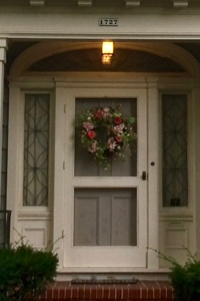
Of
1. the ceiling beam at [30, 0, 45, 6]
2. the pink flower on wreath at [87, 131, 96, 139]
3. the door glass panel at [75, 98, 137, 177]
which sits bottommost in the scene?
the door glass panel at [75, 98, 137, 177]

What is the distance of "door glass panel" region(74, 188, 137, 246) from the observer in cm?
641

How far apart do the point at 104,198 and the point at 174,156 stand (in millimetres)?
917

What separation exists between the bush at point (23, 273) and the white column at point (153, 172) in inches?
56.9

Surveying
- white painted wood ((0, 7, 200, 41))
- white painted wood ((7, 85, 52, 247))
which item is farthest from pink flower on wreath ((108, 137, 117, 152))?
white painted wood ((0, 7, 200, 41))

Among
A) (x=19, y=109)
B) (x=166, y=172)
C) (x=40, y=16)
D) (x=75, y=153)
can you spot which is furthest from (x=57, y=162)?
(x=40, y=16)

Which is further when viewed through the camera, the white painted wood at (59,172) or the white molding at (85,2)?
the white painted wood at (59,172)

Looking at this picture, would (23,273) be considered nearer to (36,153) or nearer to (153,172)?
(36,153)

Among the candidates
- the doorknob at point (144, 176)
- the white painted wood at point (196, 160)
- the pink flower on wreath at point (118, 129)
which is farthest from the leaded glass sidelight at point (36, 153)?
the white painted wood at point (196, 160)

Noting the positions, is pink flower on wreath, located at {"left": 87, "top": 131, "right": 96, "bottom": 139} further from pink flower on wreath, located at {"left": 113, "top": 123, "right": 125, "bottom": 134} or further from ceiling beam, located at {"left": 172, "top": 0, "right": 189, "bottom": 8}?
ceiling beam, located at {"left": 172, "top": 0, "right": 189, "bottom": 8}

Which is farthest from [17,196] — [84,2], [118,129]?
[84,2]

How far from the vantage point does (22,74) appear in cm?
654

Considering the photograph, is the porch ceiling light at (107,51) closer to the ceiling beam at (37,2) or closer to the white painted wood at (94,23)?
the white painted wood at (94,23)

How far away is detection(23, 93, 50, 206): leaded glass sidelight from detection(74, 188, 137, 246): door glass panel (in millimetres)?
417

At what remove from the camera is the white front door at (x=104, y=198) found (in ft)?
20.8
